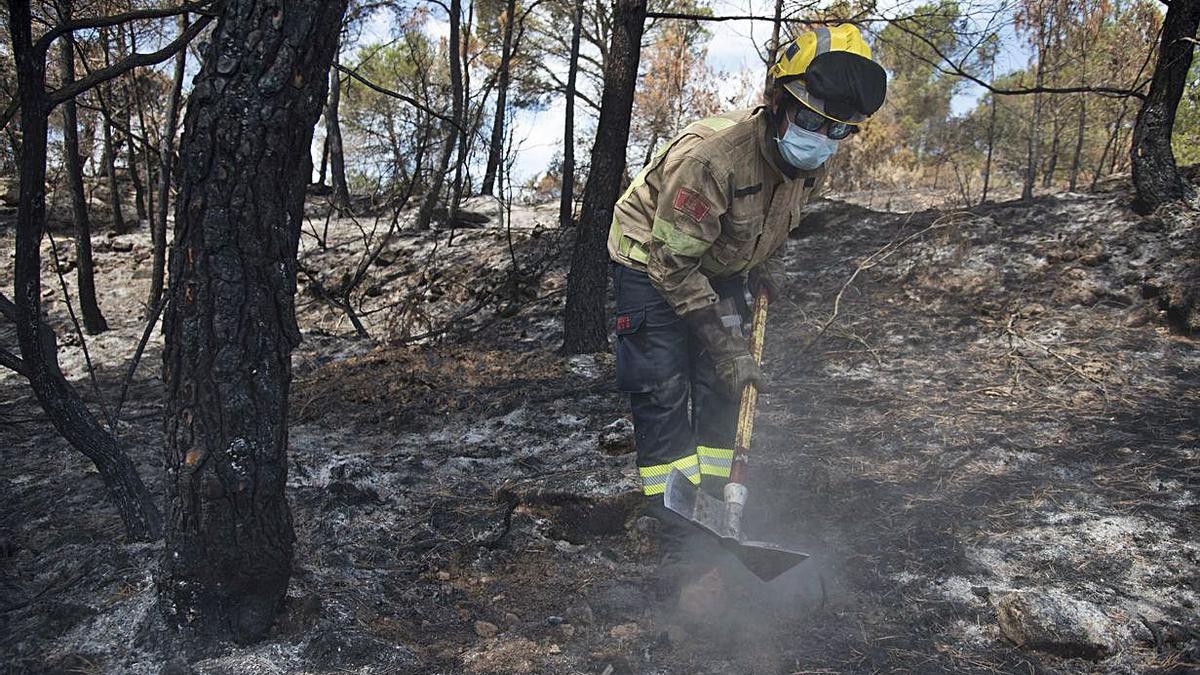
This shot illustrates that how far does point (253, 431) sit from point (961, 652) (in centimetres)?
222

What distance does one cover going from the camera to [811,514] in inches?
129

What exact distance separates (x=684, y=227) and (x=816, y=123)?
555mm

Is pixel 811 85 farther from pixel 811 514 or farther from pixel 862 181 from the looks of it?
pixel 862 181

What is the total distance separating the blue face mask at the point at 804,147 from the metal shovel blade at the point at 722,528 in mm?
1203

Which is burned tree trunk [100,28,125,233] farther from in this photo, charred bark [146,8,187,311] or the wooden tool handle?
the wooden tool handle

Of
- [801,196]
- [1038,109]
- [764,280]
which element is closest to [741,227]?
[801,196]

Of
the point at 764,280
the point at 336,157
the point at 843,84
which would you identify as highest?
the point at 336,157

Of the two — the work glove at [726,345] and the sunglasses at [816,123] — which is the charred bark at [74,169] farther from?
the sunglasses at [816,123]

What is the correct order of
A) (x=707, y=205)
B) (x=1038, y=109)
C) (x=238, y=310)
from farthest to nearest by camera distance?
1. (x=1038, y=109)
2. (x=707, y=205)
3. (x=238, y=310)

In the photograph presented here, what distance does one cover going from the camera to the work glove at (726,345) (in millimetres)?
2809

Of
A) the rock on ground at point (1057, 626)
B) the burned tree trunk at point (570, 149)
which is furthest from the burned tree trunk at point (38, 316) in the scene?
the burned tree trunk at point (570, 149)

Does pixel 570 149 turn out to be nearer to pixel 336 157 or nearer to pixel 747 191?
pixel 336 157

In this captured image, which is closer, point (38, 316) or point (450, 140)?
point (38, 316)

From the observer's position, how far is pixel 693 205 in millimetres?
2662
